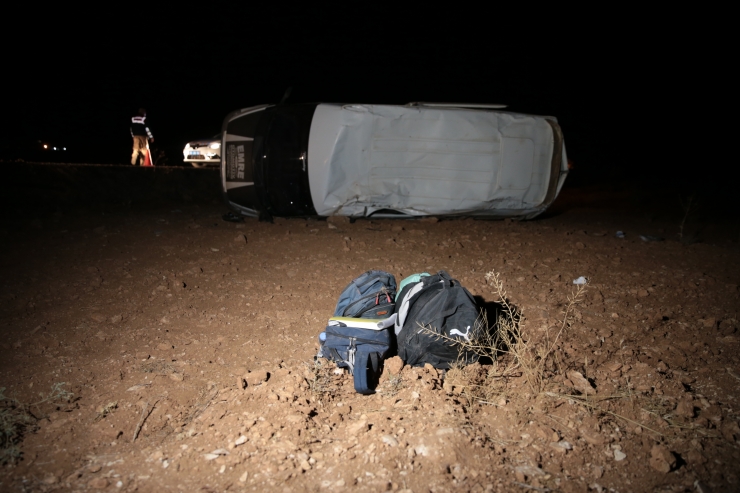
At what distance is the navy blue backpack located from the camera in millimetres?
2627

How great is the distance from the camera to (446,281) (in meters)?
2.88

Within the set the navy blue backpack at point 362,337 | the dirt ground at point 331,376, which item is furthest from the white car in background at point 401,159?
the navy blue backpack at point 362,337

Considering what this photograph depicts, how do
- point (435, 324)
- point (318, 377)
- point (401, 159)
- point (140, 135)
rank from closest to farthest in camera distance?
1. point (435, 324)
2. point (318, 377)
3. point (401, 159)
4. point (140, 135)

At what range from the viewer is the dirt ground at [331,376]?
79.7 inches

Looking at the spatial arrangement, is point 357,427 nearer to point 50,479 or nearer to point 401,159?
point 50,479

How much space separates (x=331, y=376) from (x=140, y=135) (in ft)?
29.7

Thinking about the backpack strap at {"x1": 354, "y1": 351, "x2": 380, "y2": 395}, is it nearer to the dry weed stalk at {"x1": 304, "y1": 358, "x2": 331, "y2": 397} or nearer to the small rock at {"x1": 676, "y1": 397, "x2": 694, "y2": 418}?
the dry weed stalk at {"x1": 304, "y1": 358, "x2": 331, "y2": 397}

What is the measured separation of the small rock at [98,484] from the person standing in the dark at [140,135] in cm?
914

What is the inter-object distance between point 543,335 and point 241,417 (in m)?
2.03

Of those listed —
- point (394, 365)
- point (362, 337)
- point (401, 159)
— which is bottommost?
point (394, 365)

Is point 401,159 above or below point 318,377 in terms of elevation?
above

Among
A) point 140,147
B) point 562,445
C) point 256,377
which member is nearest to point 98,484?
point 256,377

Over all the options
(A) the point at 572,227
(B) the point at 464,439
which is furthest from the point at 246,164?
(B) the point at 464,439

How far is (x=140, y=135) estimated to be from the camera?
9.95 m
